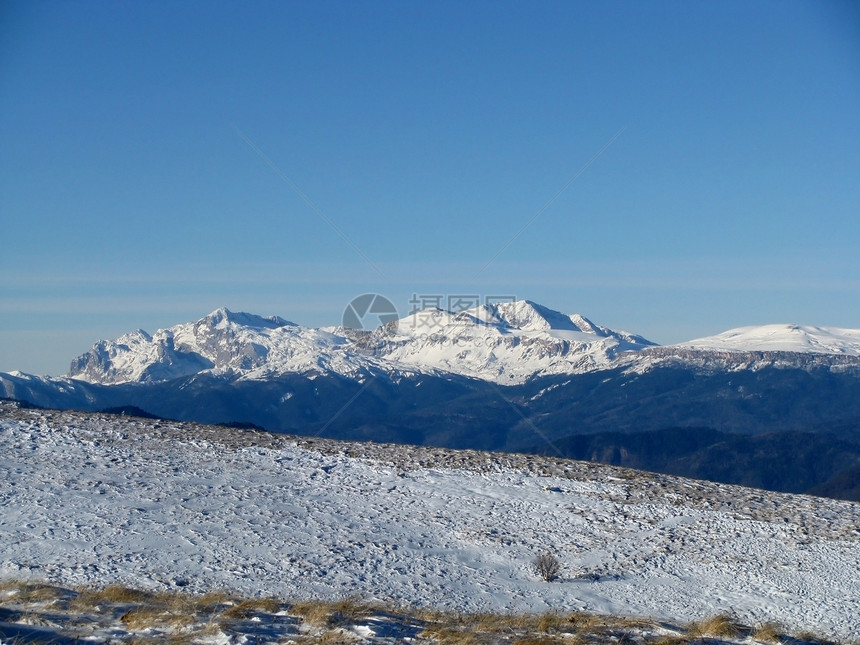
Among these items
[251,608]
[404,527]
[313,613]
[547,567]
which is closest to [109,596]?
[251,608]

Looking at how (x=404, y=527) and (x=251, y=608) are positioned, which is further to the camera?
(x=404, y=527)

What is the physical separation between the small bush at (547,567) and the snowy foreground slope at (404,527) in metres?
0.23

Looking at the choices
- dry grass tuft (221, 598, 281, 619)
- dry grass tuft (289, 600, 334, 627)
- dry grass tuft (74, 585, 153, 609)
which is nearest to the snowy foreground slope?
dry grass tuft (74, 585, 153, 609)

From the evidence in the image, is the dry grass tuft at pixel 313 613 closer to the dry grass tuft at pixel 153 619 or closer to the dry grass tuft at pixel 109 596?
the dry grass tuft at pixel 153 619

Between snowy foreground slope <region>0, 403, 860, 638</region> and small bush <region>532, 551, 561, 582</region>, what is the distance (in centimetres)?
23

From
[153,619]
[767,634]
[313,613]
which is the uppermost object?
[153,619]

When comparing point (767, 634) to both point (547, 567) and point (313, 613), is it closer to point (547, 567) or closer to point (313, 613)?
point (547, 567)

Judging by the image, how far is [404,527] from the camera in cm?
2177

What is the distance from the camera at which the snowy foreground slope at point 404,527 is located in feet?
58.4

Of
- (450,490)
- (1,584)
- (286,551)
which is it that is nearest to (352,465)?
(450,490)

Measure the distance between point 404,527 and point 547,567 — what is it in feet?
14.8

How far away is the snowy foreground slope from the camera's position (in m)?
17.8

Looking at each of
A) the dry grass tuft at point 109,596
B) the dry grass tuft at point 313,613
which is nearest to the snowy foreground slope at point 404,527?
the dry grass tuft at point 109,596

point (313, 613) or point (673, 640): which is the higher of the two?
point (313, 613)
